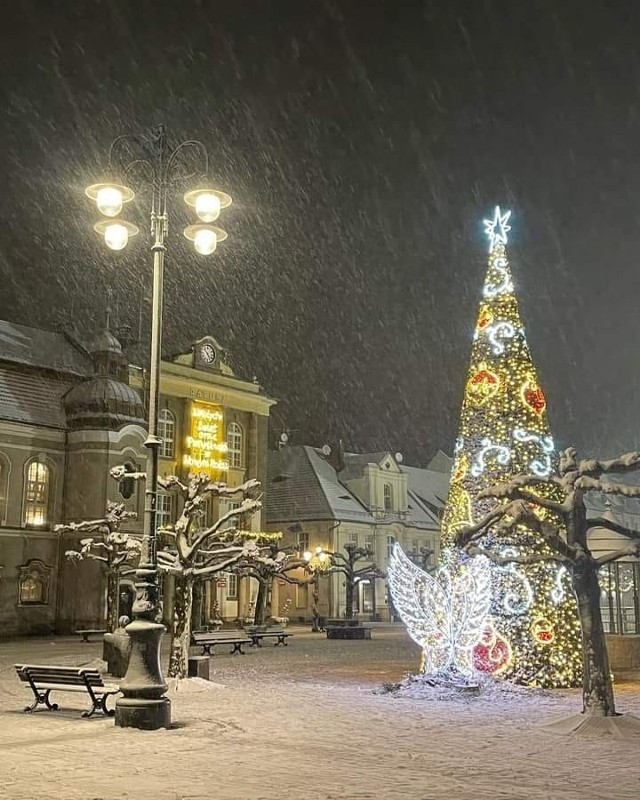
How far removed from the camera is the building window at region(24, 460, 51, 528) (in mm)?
41688

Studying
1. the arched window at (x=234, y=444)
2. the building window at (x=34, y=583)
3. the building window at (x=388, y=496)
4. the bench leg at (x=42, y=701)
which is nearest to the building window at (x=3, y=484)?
the building window at (x=34, y=583)

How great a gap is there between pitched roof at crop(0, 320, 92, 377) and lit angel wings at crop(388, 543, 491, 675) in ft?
94.3

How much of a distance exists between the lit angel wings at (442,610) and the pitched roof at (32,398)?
26.9m

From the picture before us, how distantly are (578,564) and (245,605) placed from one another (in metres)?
39.0

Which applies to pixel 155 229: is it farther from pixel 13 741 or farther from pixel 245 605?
pixel 245 605

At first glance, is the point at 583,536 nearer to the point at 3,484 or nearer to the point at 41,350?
the point at 3,484

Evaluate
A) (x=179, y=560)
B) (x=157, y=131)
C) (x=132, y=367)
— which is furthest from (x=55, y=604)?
(x=157, y=131)

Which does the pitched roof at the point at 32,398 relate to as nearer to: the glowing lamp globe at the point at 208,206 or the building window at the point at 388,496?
the building window at the point at 388,496

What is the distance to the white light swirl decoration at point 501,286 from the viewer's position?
790 inches

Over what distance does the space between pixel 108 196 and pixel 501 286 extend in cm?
947

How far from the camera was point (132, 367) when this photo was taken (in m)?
46.8

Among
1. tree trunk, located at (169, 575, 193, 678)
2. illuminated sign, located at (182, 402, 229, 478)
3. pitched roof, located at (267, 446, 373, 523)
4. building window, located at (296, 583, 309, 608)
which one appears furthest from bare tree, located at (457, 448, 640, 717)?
pitched roof, located at (267, 446, 373, 523)

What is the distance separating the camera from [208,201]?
550 inches

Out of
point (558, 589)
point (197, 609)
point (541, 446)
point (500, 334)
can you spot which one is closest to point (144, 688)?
point (558, 589)
